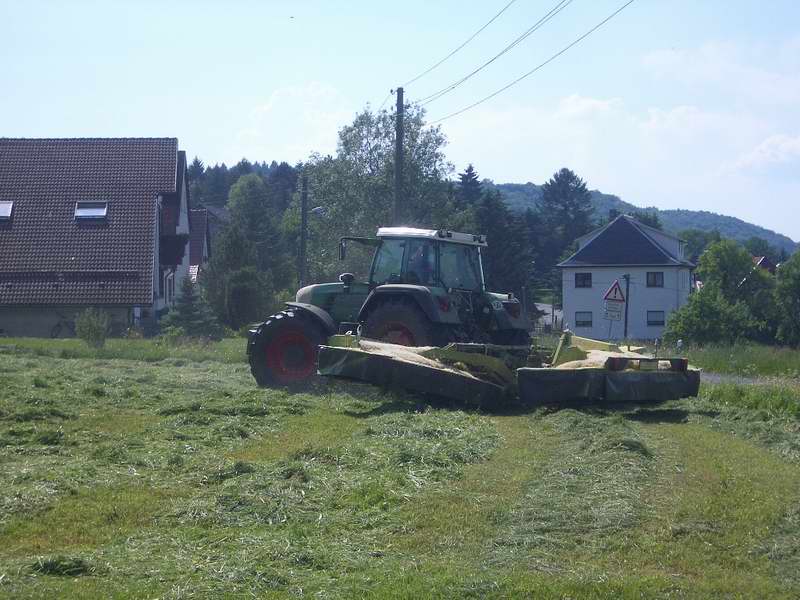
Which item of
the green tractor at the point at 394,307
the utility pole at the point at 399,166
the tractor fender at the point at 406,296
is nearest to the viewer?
the tractor fender at the point at 406,296

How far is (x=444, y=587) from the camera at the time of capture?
564 cm

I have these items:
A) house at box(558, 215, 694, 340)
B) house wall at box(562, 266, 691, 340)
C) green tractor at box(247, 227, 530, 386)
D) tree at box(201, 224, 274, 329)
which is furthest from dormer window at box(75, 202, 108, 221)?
house at box(558, 215, 694, 340)

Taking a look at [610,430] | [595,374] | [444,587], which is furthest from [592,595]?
[595,374]

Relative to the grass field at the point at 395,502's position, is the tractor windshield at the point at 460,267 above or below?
above

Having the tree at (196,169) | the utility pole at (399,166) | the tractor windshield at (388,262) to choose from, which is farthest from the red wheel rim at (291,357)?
the tree at (196,169)

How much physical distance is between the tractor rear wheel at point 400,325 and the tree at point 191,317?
19031 millimetres

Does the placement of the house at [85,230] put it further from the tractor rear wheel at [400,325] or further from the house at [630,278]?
the house at [630,278]

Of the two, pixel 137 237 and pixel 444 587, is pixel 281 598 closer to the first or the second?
pixel 444 587

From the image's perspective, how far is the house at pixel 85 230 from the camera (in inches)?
1443

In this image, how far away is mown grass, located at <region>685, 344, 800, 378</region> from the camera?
26.2 meters

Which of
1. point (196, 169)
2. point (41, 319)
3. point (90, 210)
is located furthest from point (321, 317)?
point (196, 169)

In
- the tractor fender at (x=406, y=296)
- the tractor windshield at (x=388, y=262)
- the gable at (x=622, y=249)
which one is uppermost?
the gable at (x=622, y=249)

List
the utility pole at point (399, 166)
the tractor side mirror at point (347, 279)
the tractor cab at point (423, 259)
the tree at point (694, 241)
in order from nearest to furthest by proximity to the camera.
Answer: the tractor cab at point (423, 259)
the tractor side mirror at point (347, 279)
the utility pole at point (399, 166)
the tree at point (694, 241)

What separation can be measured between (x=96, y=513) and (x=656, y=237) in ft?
204
